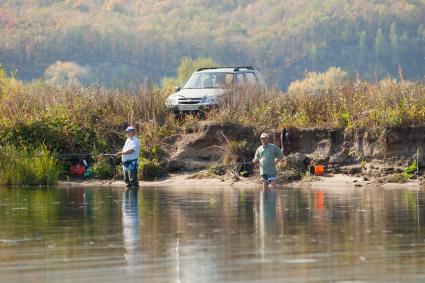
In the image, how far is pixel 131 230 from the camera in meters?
21.5

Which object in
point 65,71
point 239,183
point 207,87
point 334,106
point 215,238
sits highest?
point 65,71

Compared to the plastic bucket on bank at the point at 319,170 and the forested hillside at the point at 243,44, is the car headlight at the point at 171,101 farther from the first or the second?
the forested hillside at the point at 243,44

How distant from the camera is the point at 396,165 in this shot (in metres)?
34.9

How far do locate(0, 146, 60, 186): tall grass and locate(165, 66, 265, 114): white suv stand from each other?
4848 millimetres

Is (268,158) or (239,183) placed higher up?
(268,158)

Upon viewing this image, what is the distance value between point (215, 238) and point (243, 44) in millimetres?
Answer: 171957

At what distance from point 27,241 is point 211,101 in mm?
20257

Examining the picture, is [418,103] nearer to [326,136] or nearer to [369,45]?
[326,136]

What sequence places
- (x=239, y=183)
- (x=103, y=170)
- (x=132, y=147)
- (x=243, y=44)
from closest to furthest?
(x=132, y=147) < (x=239, y=183) < (x=103, y=170) < (x=243, y=44)

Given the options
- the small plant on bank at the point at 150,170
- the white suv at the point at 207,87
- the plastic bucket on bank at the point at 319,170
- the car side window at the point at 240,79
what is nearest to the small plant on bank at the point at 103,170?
the small plant on bank at the point at 150,170

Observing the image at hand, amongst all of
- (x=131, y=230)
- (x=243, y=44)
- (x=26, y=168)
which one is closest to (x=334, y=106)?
(x=26, y=168)

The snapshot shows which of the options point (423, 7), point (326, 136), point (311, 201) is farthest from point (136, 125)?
point (423, 7)

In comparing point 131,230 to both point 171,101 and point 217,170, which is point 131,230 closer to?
point 217,170

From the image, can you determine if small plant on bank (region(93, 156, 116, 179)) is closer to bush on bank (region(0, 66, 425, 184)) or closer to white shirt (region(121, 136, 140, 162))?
bush on bank (region(0, 66, 425, 184))
